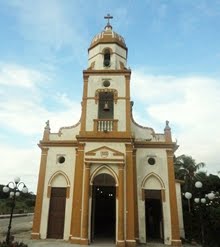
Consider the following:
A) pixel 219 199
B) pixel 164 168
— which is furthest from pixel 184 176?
pixel 164 168

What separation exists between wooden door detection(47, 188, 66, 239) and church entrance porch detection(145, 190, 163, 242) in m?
5.74

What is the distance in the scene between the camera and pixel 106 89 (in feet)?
63.9

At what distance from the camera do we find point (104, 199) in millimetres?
22969

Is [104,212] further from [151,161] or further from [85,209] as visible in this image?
[85,209]

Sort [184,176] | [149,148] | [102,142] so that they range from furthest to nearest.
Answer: [184,176] < [149,148] < [102,142]

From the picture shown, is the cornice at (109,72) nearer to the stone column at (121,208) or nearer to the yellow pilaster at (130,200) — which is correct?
the yellow pilaster at (130,200)

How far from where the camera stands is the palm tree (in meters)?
33.2

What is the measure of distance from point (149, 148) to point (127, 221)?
Answer: 536 centimetres

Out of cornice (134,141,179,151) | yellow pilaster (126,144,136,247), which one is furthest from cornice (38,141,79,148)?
cornice (134,141,179,151)

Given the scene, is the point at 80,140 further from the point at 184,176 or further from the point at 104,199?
the point at 184,176

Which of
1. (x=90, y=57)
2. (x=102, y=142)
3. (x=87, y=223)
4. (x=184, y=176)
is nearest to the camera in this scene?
(x=87, y=223)

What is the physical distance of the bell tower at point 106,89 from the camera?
18.2m

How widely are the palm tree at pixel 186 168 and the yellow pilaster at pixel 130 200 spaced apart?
1784cm

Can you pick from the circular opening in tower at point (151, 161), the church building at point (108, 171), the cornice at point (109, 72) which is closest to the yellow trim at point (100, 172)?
the church building at point (108, 171)
